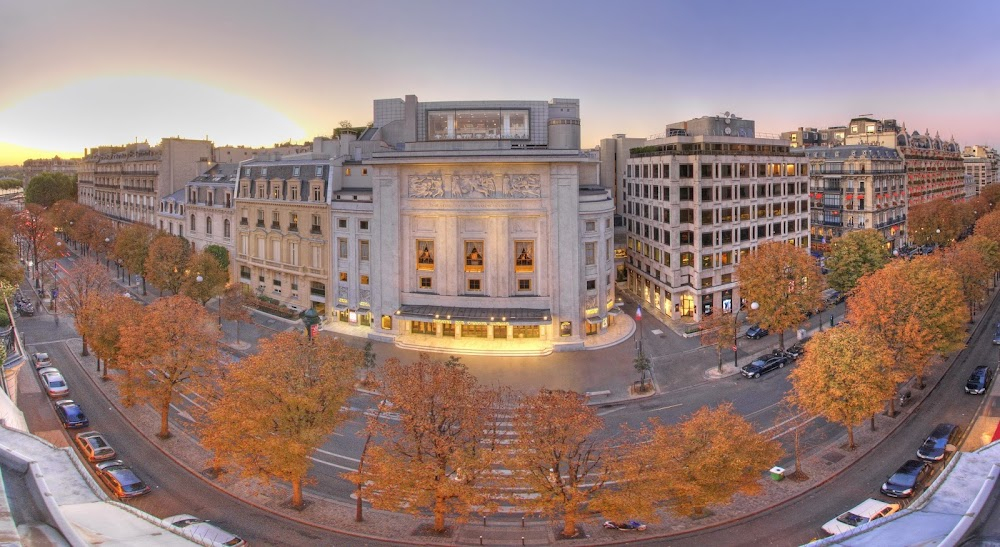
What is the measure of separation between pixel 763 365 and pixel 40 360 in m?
62.1

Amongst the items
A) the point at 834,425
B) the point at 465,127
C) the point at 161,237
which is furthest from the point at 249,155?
the point at 834,425

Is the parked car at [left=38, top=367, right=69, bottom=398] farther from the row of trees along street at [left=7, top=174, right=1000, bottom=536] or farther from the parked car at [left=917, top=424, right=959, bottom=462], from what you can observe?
the parked car at [left=917, top=424, right=959, bottom=462]

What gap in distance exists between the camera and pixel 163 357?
135 ft

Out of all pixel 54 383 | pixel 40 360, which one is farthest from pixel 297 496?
pixel 40 360

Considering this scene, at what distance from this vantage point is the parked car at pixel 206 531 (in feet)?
96.1

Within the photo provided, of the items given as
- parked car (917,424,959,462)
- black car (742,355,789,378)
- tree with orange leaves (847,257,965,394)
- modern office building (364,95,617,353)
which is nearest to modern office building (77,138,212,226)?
modern office building (364,95,617,353)

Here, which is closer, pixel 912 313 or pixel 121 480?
pixel 121 480

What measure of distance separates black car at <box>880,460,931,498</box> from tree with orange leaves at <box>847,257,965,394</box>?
1046 centimetres

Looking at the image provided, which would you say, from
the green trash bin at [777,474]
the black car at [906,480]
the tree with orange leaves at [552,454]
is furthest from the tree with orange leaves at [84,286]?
the black car at [906,480]

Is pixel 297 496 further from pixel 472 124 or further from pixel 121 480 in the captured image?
pixel 472 124

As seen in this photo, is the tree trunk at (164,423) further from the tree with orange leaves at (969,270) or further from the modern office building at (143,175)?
the modern office building at (143,175)

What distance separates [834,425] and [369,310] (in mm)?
45696

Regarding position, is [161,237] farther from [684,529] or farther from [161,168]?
[684,529]

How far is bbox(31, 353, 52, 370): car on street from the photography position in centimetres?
5475
